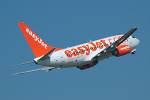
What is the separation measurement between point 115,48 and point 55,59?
1256 cm

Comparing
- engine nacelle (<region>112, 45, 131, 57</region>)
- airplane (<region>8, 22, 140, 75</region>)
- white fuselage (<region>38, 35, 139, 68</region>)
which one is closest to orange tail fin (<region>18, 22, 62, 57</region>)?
airplane (<region>8, 22, 140, 75</region>)

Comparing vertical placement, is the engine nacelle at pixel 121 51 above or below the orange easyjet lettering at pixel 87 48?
below

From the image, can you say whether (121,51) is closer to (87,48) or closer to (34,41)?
(87,48)

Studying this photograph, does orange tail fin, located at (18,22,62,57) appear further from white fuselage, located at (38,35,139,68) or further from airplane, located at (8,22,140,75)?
white fuselage, located at (38,35,139,68)

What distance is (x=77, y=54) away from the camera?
72500 millimetres

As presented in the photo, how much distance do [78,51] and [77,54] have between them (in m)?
0.67

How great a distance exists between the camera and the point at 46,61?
68812 millimetres

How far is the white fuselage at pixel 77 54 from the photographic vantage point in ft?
229

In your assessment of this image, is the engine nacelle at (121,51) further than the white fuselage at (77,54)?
Yes

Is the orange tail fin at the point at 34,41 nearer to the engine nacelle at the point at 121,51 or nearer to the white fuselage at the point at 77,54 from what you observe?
the white fuselage at the point at 77,54

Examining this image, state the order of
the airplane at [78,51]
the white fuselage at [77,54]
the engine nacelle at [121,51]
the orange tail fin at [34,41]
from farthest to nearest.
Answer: the engine nacelle at [121,51] → the white fuselage at [77,54] → the airplane at [78,51] → the orange tail fin at [34,41]

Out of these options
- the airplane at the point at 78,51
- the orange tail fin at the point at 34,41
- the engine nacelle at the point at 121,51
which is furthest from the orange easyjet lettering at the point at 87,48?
the orange tail fin at the point at 34,41

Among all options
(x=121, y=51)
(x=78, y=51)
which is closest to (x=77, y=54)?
(x=78, y=51)

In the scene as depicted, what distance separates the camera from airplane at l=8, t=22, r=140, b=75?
225ft
